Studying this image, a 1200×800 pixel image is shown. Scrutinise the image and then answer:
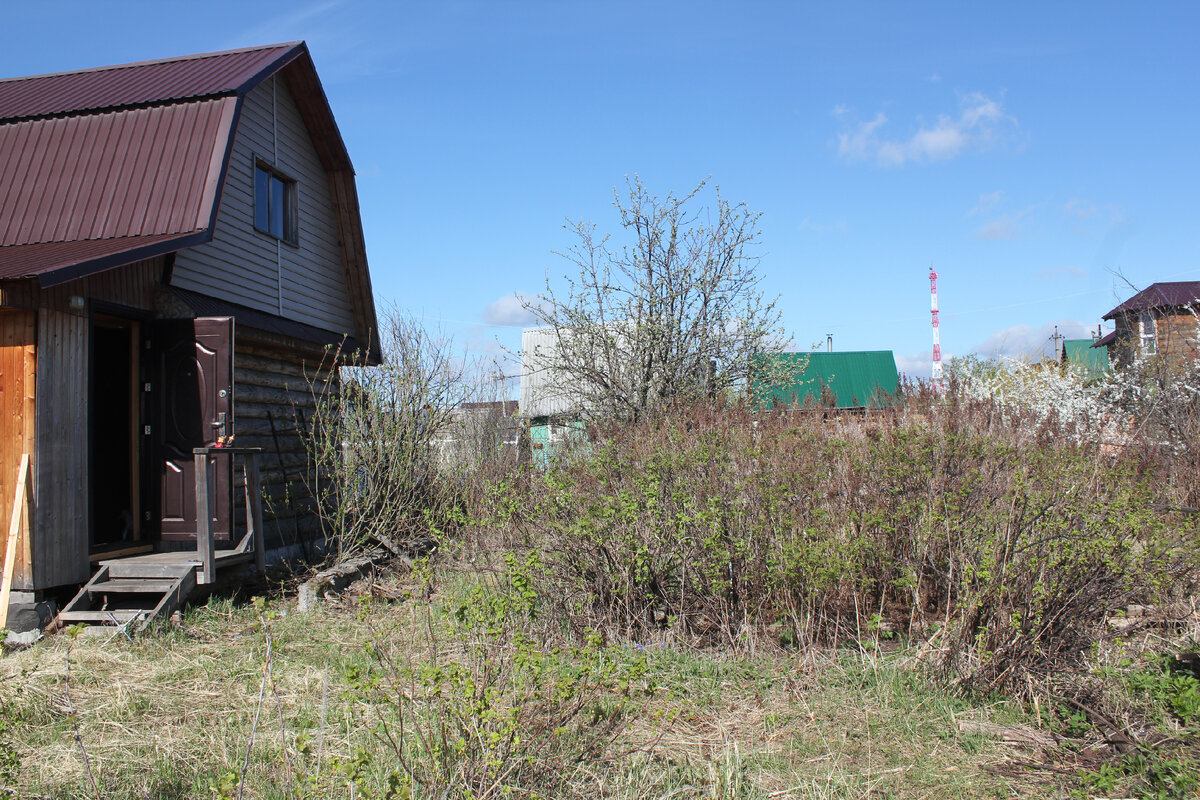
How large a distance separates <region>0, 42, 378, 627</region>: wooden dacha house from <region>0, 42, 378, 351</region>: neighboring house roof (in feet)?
0.09

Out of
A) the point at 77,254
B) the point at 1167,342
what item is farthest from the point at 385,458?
the point at 1167,342

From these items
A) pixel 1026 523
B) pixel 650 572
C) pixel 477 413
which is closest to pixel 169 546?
pixel 650 572

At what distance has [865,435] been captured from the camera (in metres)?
7.21

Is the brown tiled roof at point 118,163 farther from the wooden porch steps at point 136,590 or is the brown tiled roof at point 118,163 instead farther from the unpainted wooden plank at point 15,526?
the wooden porch steps at point 136,590

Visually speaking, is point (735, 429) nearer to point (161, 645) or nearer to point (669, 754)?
point (669, 754)

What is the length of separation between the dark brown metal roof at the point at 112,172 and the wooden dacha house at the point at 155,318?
0.02 m

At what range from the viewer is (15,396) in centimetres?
690

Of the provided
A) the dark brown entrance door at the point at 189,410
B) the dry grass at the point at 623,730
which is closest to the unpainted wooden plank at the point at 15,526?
the dry grass at the point at 623,730

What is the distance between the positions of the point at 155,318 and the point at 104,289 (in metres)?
0.76

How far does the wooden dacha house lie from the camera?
6930mm

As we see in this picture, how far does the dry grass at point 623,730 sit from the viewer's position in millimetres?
3857

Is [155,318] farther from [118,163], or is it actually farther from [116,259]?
[118,163]

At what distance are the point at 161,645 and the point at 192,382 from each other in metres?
2.75

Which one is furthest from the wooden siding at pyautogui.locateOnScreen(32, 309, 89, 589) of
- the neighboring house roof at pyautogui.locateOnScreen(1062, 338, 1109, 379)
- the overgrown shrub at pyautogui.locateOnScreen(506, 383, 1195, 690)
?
the neighboring house roof at pyautogui.locateOnScreen(1062, 338, 1109, 379)
